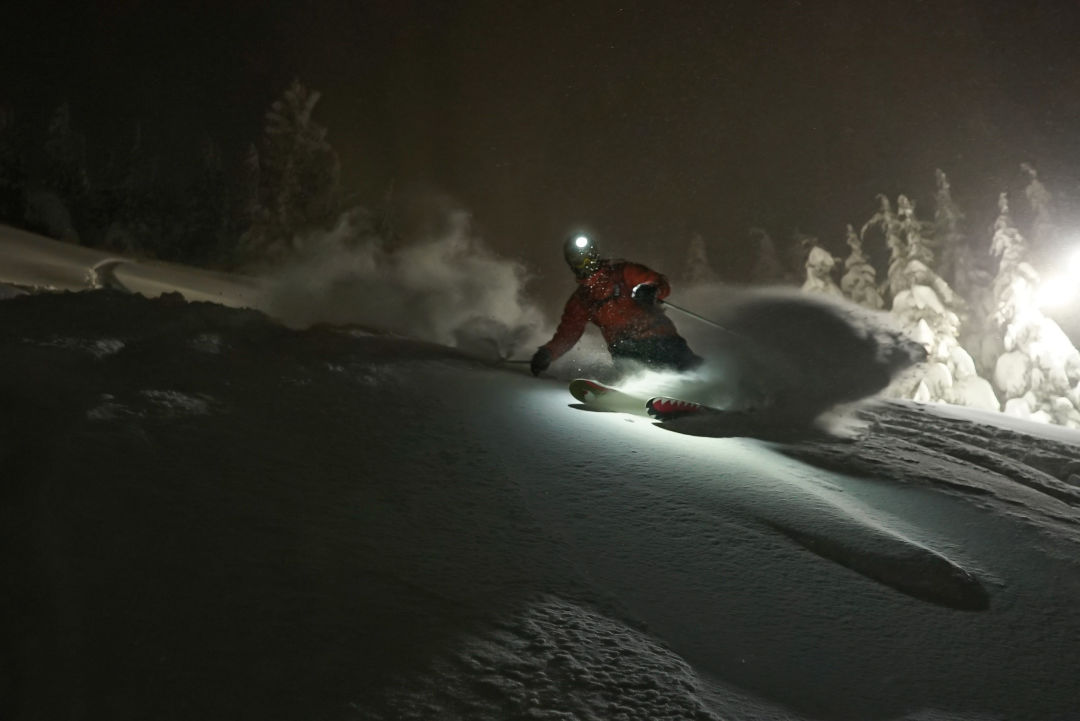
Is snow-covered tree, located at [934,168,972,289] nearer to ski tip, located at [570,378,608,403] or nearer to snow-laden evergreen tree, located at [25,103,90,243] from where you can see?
ski tip, located at [570,378,608,403]

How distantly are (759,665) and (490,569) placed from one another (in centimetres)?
94

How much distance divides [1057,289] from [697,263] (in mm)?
20539

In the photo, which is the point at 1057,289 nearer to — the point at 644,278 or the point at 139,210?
the point at 644,278

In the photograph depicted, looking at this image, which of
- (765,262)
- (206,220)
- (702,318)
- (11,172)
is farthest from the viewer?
(206,220)

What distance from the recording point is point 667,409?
18.6 ft

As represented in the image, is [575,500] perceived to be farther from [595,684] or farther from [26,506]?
[26,506]

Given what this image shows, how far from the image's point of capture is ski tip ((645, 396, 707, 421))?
5.62m

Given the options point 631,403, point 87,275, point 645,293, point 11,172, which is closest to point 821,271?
point 645,293

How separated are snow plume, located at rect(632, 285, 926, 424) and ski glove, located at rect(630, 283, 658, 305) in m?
0.93

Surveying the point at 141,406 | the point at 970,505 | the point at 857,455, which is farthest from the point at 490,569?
the point at 857,455

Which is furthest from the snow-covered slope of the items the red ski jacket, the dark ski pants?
the dark ski pants

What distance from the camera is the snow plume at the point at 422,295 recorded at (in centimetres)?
1259

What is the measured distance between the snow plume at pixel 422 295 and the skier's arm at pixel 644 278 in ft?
14.9

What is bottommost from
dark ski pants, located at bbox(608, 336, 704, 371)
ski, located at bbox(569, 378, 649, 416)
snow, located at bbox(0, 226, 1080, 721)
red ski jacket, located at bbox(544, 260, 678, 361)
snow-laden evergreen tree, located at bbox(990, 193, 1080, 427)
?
snow, located at bbox(0, 226, 1080, 721)
